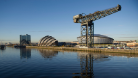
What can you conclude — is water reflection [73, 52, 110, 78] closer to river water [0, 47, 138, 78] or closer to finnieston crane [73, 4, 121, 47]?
river water [0, 47, 138, 78]

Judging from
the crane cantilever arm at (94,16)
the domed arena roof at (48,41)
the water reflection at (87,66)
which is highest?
the crane cantilever arm at (94,16)

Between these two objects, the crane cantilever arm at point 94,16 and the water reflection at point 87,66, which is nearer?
the water reflection at point 87,66

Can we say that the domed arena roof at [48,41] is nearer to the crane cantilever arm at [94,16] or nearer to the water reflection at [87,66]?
the crane cantilever arm at [94,16]

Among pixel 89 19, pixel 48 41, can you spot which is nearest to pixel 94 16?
pixel 89 19

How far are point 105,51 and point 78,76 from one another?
56395 mm

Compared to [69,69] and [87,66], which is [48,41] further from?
[69,69]

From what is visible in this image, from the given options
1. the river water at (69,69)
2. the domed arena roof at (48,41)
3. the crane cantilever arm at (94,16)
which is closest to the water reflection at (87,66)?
the river water at (69,69)

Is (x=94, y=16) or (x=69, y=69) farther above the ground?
(x=94, y=16)

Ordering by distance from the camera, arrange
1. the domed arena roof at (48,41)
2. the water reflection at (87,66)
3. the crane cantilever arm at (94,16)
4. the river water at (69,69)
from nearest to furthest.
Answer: the river water at (69,69)
the water reflection at (87,66)
the crane cantilever arm at (94,16)
the domed arena roof at (48,41)

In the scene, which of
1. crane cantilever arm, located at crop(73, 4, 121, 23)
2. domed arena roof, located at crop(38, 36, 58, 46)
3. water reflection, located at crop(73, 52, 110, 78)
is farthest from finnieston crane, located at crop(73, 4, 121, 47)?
domed arena roof, located at crop(38, 36, 58, 46)

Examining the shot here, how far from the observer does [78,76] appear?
20578mm

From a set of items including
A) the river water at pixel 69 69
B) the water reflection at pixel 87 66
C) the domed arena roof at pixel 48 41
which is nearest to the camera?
the river water at pixel 69 69

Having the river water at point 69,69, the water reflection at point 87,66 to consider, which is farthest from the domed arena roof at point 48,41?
the river water at point 69,69

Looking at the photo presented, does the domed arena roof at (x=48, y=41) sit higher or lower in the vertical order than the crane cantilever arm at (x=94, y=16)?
lower
